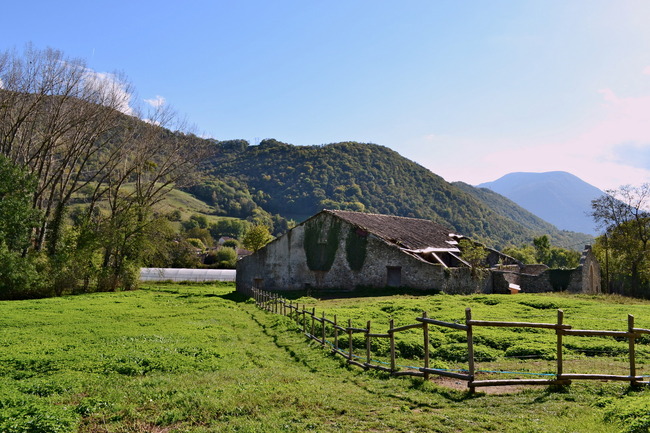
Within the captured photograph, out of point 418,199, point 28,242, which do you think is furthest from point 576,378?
point 418,199

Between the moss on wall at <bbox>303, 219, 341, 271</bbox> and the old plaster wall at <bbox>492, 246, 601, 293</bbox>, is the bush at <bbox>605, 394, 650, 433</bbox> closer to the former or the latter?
the old plaster wall at <bbox>492, 246, 601, 293</bbox>

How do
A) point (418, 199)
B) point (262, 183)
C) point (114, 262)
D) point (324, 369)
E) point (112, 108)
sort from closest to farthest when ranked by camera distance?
point (324, 369)
point (112, 108)
point (114, 262)
point (418, 199)
point (262, 183)

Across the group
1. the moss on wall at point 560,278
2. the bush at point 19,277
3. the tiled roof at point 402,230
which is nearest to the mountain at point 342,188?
the tiled roof at point 402,230

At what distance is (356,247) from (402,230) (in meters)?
9.35

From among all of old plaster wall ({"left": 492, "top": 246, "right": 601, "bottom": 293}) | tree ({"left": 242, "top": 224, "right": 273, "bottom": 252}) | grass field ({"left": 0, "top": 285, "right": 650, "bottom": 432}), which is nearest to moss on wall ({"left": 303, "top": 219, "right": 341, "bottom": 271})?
old plaster wall ({"left": 492, "top": 246, "right": 601, "bottom": 293})

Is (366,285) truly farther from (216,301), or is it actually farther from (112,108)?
(112,108)

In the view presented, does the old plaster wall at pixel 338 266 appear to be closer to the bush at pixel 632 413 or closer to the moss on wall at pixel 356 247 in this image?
the moss on wall at pixel 356 247

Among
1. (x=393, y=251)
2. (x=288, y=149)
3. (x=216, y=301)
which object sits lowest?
(x=216, y=301)

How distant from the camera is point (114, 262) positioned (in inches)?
1844

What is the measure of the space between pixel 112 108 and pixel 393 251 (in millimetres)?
27850

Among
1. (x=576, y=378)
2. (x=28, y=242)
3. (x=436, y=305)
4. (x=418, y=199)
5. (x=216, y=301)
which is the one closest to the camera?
(x=576, y=378)

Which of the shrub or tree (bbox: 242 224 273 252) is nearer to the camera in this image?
the shrub

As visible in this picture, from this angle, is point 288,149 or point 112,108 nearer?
point 112,108

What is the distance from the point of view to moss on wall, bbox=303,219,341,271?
42.4 meters
